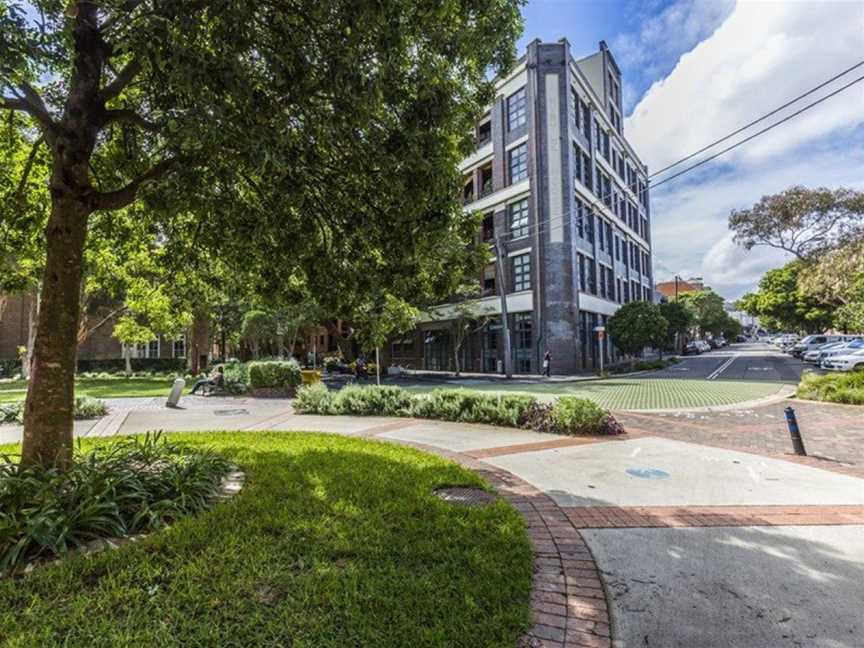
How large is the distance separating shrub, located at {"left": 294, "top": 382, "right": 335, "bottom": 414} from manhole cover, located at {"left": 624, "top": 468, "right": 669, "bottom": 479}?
7.86 m

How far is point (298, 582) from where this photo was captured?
3098 mm

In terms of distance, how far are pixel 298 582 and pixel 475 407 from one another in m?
7.42

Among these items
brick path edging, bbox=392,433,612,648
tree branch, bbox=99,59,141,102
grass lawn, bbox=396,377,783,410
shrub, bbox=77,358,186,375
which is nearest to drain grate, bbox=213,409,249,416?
grass lawn, bbox=396,377,783,410

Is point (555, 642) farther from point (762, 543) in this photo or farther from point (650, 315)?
point (650, 315)

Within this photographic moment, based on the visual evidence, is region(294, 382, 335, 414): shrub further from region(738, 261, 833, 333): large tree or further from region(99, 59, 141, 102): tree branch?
region(738, 261, 833, 333): large tree

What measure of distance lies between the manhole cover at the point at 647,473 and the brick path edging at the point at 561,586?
1710 millimetres

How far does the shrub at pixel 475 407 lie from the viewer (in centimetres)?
972

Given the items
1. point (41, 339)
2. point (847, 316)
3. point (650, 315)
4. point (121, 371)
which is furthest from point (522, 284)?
point (121, 371)

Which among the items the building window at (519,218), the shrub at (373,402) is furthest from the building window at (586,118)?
the shrub at (373,402)

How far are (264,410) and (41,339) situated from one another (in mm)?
9097

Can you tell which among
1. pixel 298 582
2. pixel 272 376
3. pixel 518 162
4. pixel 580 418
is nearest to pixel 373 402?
pixel 580 418

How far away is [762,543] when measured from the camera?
3959 millimetres

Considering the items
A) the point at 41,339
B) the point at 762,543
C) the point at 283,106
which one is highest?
the point at 283,106

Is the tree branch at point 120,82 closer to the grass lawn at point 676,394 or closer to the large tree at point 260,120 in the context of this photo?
the large tree at point 260,120
